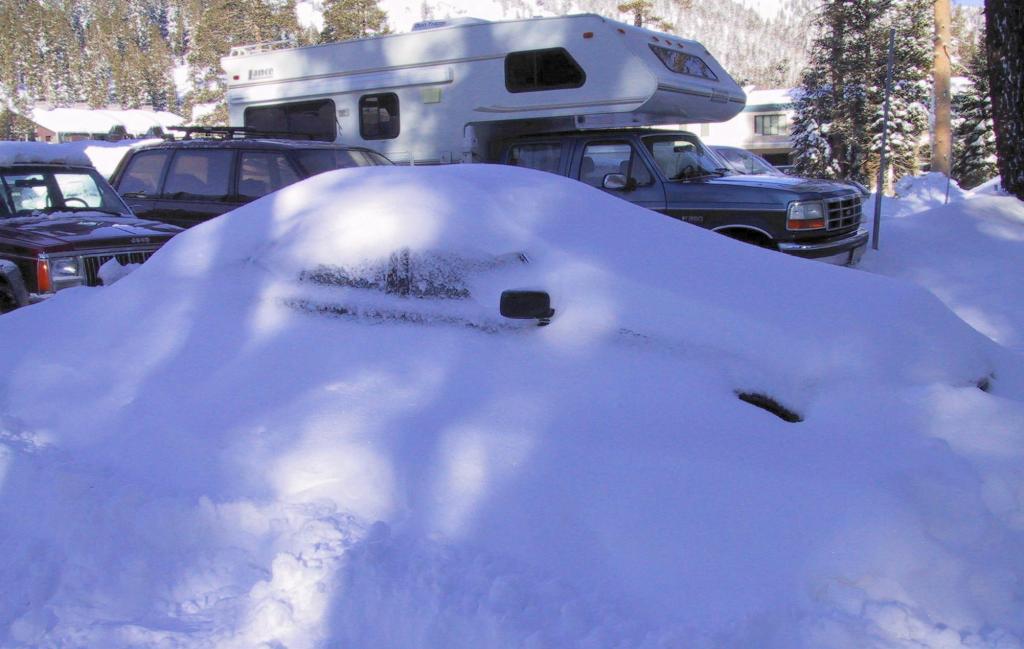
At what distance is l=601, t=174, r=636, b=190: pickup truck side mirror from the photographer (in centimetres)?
817

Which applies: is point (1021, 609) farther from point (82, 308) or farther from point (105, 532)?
point (82, 308)

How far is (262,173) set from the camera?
8.57 meters

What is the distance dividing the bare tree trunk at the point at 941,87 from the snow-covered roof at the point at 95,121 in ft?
182

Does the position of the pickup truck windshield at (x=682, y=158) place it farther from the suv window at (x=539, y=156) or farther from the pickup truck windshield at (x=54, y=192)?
the pickup truck windshield at (x=54, y=192)

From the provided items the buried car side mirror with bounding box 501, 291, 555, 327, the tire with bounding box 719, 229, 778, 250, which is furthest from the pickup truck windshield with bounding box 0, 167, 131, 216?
the tire with bounding box 719, 229, 778, 250

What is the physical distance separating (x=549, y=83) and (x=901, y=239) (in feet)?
16.5

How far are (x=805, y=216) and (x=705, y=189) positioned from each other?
993mm

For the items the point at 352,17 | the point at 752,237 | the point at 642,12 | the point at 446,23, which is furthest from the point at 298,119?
the point at 352,17

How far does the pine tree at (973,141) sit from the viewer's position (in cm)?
3297

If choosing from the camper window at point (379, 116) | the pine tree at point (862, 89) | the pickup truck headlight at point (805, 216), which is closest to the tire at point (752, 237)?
the pickup truck headlight at point (805, 216)

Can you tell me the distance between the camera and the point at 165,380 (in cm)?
384

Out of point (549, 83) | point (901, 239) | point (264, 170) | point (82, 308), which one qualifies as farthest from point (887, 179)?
point (82, 308)

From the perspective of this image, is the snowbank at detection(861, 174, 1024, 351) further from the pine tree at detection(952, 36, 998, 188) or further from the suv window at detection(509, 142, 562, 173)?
the pine tree at detection(952, 36, 998, 188)

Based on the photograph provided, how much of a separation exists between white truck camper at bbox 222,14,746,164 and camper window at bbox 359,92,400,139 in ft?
0.05
